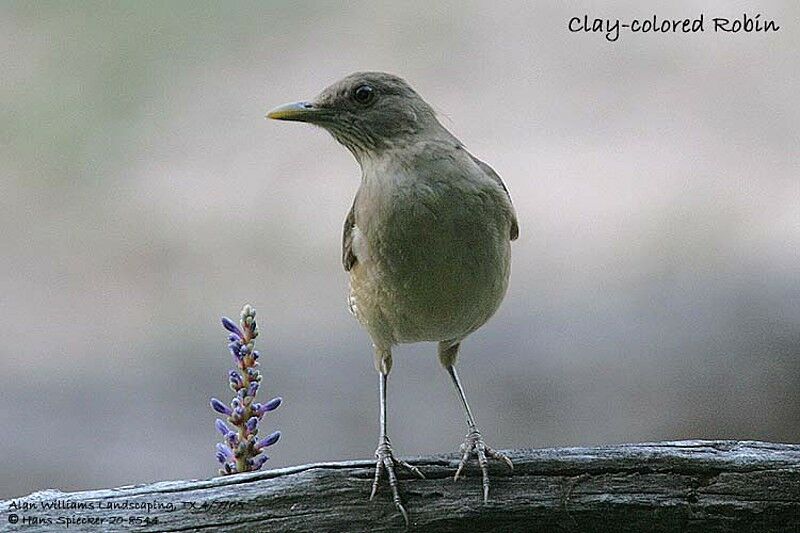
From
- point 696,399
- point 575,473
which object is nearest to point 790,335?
point 696,399

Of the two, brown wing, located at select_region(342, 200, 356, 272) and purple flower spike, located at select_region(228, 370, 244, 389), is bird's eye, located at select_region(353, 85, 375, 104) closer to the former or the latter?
brown wing, located at select_region(342, 200, 356, 272)

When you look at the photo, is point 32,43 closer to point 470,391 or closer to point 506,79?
point 506,79

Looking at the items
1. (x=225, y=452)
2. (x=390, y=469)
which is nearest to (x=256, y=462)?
(x=225, y=452)

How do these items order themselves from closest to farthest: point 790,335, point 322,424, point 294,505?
point 294,505
point 322,424
point 790,335

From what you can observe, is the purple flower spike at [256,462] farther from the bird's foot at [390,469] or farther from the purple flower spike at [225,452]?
the bird's foot at [390,469]

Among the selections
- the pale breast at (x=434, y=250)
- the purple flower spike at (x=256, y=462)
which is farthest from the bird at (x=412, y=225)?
the purple flower spike at (x=256, y=462)

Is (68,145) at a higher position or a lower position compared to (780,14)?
lower

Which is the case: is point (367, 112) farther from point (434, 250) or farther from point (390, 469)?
point (390, 469)
